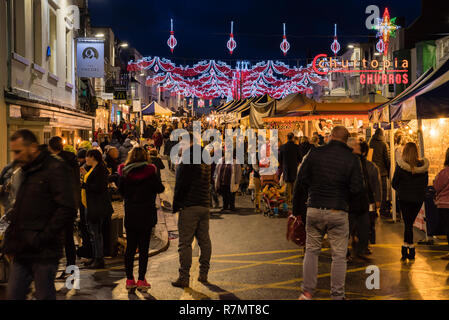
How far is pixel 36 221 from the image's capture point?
4.48 m

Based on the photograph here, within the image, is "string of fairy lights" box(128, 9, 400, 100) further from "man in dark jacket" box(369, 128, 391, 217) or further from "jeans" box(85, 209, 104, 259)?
"jeans" box(85, 209, 104, 259)

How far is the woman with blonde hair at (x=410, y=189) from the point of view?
8.34 meters

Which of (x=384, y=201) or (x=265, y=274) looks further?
(x=384, y=201)

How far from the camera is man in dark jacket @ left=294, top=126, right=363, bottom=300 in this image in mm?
5750

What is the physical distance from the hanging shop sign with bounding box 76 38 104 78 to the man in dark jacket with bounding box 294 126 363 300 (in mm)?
14524

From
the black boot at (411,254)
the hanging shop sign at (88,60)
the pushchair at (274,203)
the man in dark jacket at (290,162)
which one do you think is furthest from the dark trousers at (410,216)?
the hanging shop sign at (88,60)

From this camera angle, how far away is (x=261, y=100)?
2670 cm

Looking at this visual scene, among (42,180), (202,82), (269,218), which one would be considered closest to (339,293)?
(42,180)

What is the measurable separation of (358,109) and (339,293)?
49.0ft

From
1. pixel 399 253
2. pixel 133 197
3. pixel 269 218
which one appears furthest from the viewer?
pixel 269 218

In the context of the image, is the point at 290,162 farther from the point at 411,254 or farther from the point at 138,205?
the point at 138,205

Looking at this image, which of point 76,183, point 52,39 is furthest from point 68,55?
point 76,183

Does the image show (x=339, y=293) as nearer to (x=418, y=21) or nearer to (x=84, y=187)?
(x=84, y=187)

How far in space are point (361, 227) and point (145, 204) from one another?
3659 mm
